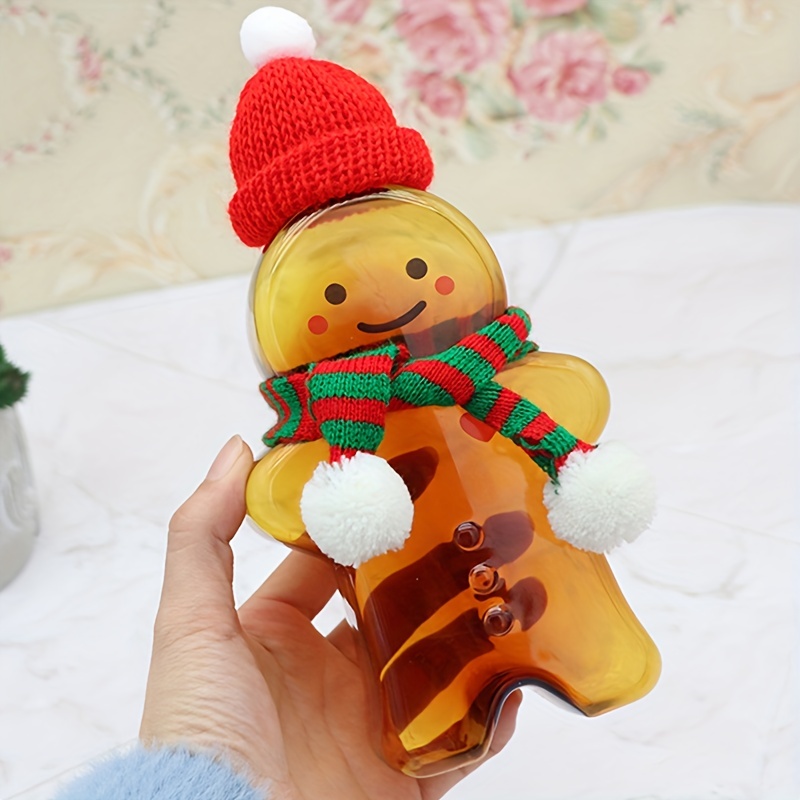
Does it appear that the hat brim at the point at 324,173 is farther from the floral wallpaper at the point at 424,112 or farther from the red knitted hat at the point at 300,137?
the floral wallpaper at the point at 424,112

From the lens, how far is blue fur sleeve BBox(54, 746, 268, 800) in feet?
1.75

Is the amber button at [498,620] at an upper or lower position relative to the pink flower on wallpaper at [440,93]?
upper

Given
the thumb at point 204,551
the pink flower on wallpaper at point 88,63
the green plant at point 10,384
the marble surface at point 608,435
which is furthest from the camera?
the pink flower on wallpaper at point 88,63

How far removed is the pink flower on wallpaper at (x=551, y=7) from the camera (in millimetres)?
1186

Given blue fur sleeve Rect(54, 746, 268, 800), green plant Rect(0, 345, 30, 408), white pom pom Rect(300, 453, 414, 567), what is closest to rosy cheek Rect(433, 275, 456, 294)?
white pom pom Rect(300, 453, 414, 567)

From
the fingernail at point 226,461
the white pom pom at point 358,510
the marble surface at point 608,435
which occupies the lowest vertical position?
the marble surface at point 608,435

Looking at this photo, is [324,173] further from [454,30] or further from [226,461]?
[454,30]

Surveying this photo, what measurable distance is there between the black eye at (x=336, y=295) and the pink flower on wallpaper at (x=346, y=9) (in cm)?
70

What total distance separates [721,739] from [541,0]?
0.86m

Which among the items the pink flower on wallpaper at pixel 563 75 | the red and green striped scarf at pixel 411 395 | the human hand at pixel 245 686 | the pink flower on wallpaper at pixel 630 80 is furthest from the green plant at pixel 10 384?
the pink flower on wallpaper at pixel 630 80

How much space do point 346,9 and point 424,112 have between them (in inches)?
6.1

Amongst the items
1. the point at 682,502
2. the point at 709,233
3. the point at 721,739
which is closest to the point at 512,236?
the point at 709,233

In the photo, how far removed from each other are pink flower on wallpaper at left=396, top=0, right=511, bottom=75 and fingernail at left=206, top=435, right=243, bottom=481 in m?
0.70

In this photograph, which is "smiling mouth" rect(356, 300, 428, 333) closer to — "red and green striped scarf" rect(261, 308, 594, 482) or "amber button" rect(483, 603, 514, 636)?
"red and green striped scarf" rect(261, 308, 594, 482)
